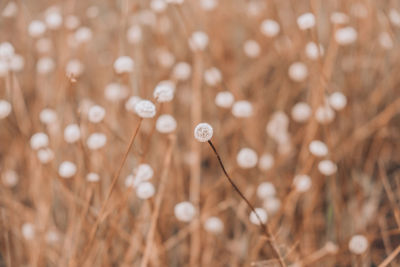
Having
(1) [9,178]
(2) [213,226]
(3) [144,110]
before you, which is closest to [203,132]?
(3) [144,110]

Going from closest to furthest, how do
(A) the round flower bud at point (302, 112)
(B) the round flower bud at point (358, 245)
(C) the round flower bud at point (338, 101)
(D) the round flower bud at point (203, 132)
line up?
(D) the round flower bud at point (203, 132) < (B) the round flower bud at point (358, 245) < (C) the round flower bud at point (338, 101) < (A) the round flower bud at point (302, 112)

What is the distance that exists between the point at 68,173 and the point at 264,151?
39 cm

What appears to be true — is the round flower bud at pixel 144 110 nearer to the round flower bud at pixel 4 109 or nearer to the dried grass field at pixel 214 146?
the dried grass field at pixel 214 146

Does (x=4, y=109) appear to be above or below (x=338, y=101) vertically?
above

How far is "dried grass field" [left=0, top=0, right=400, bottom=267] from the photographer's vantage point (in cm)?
55

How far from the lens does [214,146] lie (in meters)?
0.64

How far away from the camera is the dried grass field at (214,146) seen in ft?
1.81

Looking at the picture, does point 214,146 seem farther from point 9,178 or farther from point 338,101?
point 9,178

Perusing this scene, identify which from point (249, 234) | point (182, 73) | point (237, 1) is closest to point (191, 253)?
point (249, 234)

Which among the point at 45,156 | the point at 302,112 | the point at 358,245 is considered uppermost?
the point at 45,156

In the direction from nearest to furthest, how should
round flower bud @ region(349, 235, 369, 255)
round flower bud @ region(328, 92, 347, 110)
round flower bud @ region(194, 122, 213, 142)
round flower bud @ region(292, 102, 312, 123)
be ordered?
round flower bud @ region(194, 122, 213, 142) < round flower bud @ region(349, 235, 369, 255) < round flower bud @ region(328, 92, 347, 110) < round flower bud @ region(292, 102, 312, 123)

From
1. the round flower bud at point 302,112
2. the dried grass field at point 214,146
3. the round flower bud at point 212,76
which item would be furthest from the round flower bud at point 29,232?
the round flower bud at point 302,112

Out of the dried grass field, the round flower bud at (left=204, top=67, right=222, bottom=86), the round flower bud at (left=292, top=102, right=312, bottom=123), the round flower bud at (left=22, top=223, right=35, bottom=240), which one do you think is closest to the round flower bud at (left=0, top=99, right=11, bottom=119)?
the dried grass field

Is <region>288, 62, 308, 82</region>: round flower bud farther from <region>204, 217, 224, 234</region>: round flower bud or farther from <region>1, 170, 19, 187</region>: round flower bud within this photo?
<region>1, 170, 19, 187</region>: round flower bud
